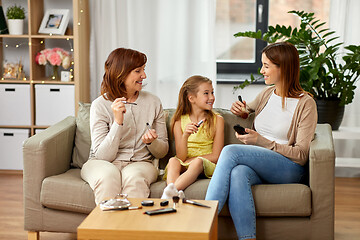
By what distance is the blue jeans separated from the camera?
8.77 feet

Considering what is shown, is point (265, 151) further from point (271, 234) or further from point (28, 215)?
point (28, 215)

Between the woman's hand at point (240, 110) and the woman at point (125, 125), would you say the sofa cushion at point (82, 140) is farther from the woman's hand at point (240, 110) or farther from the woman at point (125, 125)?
the woman's hand at point (240, 110)

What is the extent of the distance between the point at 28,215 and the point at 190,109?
1.01 meters

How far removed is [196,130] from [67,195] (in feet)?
2.35

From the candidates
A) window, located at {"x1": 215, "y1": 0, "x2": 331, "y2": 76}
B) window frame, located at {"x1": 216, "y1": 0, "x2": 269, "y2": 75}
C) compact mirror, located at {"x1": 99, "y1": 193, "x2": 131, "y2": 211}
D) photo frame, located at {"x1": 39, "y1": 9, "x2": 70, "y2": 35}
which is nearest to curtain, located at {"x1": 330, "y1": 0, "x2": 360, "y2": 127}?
window, located at {"x1": 215, "y1": 0, "x2": 331, "y2": 76}

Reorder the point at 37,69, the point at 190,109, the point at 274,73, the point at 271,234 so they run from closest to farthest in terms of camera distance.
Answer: the point at 271,234
the point at 274,73
the point at 190,109
the point at 37,69

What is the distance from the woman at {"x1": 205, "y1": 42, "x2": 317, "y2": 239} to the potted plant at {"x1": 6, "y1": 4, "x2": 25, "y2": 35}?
2.02 meters

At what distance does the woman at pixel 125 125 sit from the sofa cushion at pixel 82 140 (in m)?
0.15

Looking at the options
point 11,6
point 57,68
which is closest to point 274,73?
point 57,68

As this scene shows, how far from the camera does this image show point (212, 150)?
10.2 ft

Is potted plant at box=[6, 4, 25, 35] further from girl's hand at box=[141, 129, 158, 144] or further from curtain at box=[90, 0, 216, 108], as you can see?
girl's hand at box=[141, 129, 158, 144]

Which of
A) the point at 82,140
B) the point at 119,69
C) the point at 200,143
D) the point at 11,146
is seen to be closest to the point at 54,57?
the point at 11,146

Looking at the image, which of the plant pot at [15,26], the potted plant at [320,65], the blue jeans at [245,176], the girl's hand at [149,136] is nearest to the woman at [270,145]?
the blue jeans at [245,176]

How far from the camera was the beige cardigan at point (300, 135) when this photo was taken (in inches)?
112
